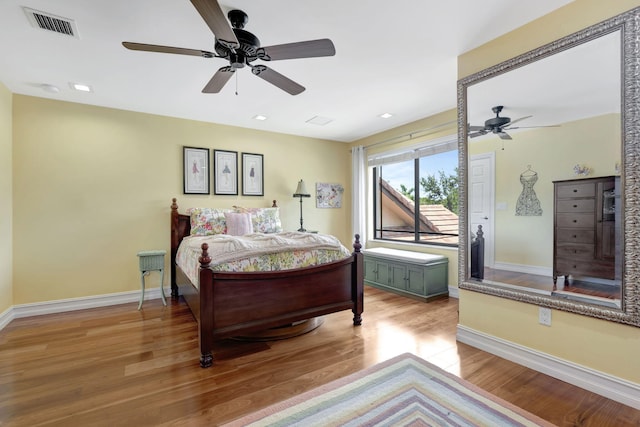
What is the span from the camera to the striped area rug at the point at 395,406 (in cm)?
162

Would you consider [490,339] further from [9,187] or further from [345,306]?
[9,187]

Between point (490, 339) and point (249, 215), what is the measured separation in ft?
10.2

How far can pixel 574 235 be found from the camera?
210cm

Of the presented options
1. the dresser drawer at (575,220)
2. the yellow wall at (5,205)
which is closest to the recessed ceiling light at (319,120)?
the dresser drawer at (575,220)

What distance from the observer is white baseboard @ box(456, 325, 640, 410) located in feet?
5.82

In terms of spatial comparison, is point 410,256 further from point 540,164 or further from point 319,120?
point 319,120

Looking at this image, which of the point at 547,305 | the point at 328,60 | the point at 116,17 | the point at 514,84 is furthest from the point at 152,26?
the point at 547,305

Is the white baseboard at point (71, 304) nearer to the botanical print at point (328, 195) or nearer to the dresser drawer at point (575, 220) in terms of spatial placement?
the botanical print at point (328, 195)

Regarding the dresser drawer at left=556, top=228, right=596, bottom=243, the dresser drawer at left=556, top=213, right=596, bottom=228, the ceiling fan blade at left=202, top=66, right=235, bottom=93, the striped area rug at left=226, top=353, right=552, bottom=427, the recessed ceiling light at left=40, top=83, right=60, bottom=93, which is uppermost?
the recessed ceiling light at left=40, top=83, right=60, bottom=93

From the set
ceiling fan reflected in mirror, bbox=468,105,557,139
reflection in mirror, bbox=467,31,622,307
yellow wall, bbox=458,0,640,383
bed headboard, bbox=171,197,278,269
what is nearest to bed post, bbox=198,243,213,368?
bed headboard, bbox=171,197,278,269

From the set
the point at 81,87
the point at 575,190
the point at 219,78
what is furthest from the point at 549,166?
the point at 81,87

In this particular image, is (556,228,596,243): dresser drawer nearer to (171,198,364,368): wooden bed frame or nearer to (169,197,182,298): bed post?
(171,198,364,368): wooden bed frame

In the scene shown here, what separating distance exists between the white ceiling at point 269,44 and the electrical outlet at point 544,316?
214 cm

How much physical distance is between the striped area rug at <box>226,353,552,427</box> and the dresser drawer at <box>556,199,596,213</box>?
1.38 metres
